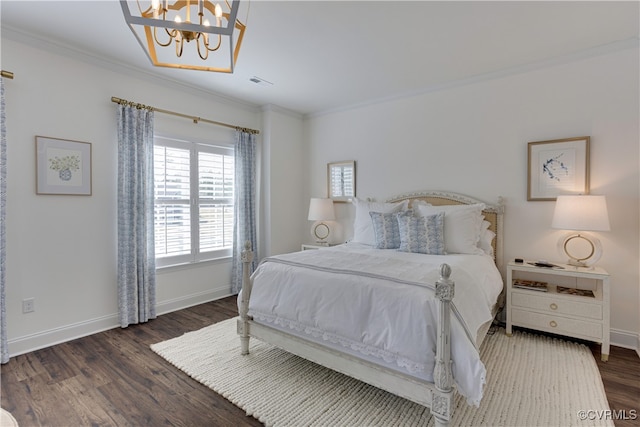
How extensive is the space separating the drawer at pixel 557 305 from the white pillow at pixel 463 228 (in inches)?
21.1

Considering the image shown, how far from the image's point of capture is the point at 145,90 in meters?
3.45

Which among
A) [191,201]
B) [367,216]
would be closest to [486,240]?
[367,216]

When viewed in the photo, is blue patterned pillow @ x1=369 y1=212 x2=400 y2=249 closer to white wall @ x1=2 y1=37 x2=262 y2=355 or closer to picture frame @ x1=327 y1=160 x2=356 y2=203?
picture frame @ x1=327 y1=160 x2=356 y2=203

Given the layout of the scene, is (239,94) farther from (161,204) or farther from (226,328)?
(226,328)

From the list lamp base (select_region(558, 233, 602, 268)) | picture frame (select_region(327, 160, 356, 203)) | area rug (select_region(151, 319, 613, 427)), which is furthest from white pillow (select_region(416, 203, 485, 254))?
picture frame (select_region(327, 160, 356, 203))

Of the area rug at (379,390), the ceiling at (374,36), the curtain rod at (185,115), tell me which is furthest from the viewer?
the curtain rod at (185,115)

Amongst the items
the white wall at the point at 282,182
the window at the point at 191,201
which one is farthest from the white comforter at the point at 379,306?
the white wall at the point at 282,182

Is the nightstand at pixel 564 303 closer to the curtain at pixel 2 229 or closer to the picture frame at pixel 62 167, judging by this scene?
the picture frame at pixel 62 167

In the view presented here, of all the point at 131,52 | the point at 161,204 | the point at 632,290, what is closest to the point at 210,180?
the point at 161,204

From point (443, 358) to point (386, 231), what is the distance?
5.86 ft

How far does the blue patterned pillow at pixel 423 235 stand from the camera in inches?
119

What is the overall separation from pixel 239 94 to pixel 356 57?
5.84 feet

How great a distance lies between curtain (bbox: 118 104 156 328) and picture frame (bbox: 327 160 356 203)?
241 cm

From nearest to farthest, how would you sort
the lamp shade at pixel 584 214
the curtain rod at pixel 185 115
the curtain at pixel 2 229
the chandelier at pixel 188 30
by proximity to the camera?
the chandelier at pixel 188 30 → the curtain at pixel 2 229 → the lamp shade at pixel 584 214 → the curtain rod at pixel 185 115
